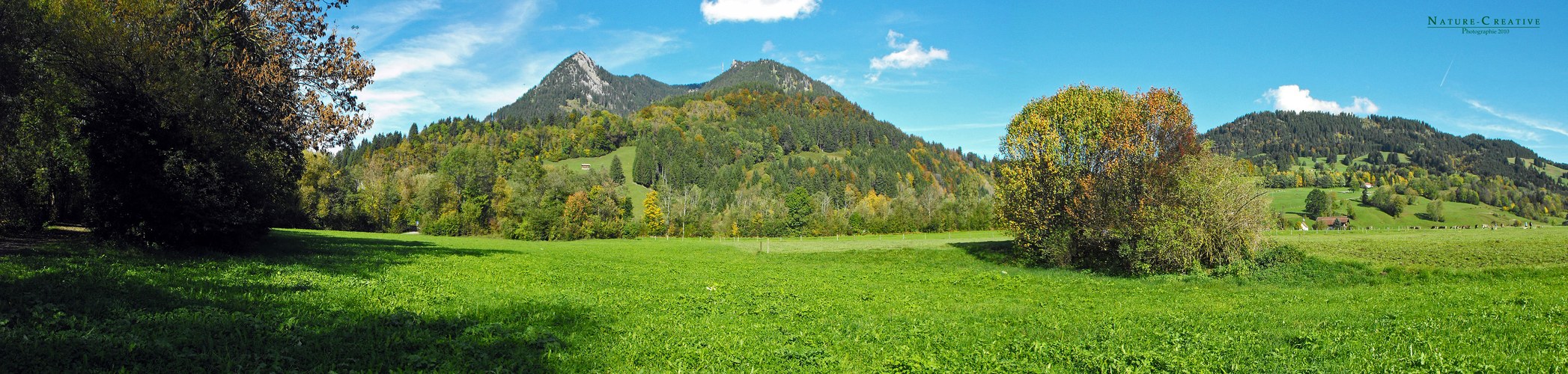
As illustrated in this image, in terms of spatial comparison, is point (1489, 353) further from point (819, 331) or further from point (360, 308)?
point (360, 308)

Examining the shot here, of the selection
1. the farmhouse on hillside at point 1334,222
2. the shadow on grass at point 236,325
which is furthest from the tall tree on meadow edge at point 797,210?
the shadow on grass at point 236,325

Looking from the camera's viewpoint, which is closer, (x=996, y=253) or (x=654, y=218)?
(x=996, y=253)

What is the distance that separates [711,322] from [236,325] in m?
7.69

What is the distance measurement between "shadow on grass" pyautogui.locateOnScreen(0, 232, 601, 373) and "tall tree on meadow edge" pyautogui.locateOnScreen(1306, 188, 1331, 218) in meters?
145

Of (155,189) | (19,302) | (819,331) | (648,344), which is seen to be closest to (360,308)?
(19,302)

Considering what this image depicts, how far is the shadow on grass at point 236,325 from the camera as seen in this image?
7.42 metres

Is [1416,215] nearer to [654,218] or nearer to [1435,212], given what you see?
[1435,212]

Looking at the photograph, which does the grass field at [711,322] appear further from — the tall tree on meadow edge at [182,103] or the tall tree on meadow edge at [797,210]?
the tall tree on meadow edge at [797,210]

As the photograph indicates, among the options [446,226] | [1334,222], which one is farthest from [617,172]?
[1334,222]

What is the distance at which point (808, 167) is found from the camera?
174m

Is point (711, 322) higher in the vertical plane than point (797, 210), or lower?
lower

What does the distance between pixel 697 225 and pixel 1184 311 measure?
92045 millimetres

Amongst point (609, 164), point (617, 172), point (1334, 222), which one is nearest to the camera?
point (1334, 222)

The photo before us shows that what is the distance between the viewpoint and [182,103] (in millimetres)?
19578
